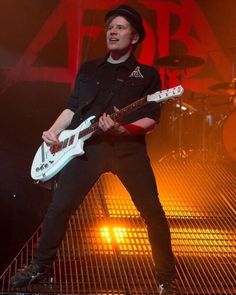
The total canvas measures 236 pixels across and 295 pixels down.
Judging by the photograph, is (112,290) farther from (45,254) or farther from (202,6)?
(202,6)

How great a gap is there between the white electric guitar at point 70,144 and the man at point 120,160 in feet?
0.19

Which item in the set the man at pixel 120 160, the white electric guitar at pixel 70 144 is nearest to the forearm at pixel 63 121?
the white electric guitar at pixel 70 144

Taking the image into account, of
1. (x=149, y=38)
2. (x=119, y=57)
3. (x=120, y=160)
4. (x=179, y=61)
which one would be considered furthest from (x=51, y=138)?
(x=149, y=38)

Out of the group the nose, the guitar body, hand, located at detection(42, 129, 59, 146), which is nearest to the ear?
the nose

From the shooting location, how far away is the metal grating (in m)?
2.97

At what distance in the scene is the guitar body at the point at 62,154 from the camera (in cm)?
275

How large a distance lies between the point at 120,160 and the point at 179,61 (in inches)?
162

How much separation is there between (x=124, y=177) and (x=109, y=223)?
1344 millimetres

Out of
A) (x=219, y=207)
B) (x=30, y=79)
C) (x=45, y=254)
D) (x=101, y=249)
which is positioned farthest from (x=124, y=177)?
(x=30, y=79)

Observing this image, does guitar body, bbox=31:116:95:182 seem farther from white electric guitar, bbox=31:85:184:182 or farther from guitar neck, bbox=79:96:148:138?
guitar neck, bbox=79:96:148:138

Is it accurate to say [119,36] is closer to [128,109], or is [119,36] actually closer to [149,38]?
[128,109]

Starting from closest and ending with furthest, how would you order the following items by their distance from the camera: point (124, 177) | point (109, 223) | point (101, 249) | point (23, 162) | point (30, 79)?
point (124, 177), point (101, 249), point (109, 223), point (23, 162), point (30, 79)

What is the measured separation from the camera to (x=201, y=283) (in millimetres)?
3057

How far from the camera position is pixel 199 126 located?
6.82 metres
